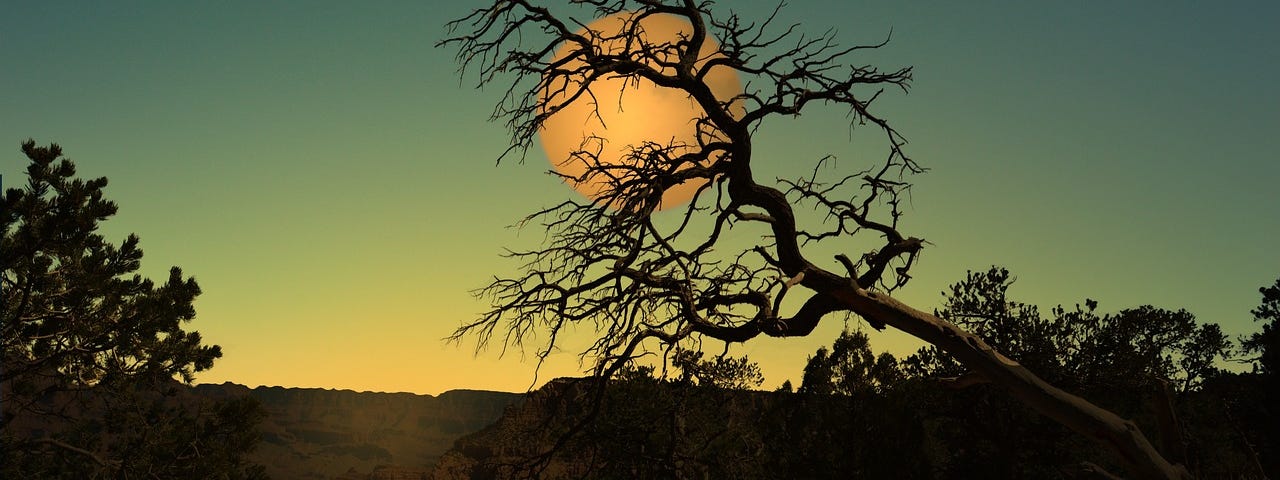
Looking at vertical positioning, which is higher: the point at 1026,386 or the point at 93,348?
the point at 93,348

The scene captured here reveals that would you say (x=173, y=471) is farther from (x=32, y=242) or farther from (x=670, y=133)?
(x=670, y=133)

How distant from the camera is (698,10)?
30.9ft

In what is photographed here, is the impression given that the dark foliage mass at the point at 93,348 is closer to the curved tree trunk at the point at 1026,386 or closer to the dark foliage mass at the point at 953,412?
the dark foliage mass at the point at 953,412

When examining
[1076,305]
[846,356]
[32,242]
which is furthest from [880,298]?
[846,356]

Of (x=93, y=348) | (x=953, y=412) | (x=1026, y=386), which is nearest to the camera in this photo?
(x=1026, y=386)

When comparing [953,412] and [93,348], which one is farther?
[953,412]

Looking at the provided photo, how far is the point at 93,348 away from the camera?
2008 cm

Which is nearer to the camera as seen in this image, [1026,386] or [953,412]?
[1026,386]

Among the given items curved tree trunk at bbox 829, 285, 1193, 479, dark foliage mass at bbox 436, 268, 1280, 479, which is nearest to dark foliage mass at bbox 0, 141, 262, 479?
dark foliage mass at bbox 436, 268, 1280, 479

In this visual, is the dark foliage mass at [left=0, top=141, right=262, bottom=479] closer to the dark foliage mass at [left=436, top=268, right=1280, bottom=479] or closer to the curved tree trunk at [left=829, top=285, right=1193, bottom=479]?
the dark foliage mass at [left=436, top=268, right=1280, bottom=479]

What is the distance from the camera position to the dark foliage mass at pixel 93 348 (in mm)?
19484

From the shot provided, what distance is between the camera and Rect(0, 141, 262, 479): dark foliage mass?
19484mm

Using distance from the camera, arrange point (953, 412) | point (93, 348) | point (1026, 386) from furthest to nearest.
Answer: point (953, 412) → point (93, 348) → point (1026, 386)

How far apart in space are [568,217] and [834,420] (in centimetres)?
2894
